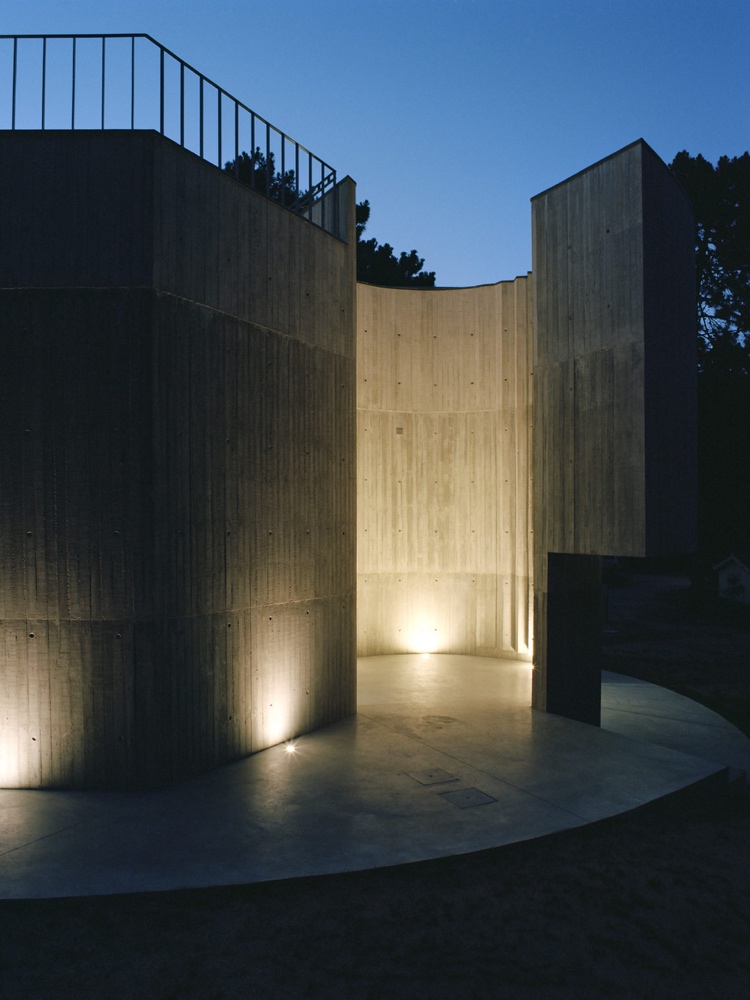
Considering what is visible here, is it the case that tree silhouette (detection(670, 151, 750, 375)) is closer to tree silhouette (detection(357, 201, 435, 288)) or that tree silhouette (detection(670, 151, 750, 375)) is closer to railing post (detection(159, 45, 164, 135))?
tree silhouette (detection(357, 201, 435, 288))

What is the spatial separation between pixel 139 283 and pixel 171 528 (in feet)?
7.38

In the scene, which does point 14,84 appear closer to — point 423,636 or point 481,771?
point 481,771

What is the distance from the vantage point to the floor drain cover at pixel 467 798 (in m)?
5.93

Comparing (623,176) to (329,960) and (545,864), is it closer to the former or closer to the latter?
(545,864)

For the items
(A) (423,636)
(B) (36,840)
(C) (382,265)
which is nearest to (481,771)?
(B) (36,840)

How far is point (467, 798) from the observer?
6062 millimetres

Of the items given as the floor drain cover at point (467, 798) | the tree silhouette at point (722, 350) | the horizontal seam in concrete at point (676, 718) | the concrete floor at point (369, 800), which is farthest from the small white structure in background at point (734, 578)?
the floor drain cover at point (467, 798)

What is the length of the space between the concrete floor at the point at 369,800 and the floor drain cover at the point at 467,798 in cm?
2

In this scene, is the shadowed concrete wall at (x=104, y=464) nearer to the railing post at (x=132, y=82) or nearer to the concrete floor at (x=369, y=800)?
the railing post at (x=132, y=82)

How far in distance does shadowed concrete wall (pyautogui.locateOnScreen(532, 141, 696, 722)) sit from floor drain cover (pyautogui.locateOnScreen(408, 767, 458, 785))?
2536 mm

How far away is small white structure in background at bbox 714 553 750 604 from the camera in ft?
66.8

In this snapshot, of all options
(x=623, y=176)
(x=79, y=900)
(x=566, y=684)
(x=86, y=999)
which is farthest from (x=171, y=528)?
(x=623, y=176)

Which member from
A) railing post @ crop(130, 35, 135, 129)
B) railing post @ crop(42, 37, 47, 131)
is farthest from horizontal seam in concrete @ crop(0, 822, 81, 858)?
railing post @ crop(42, 37, 47, 131)

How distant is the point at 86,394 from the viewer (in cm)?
641
